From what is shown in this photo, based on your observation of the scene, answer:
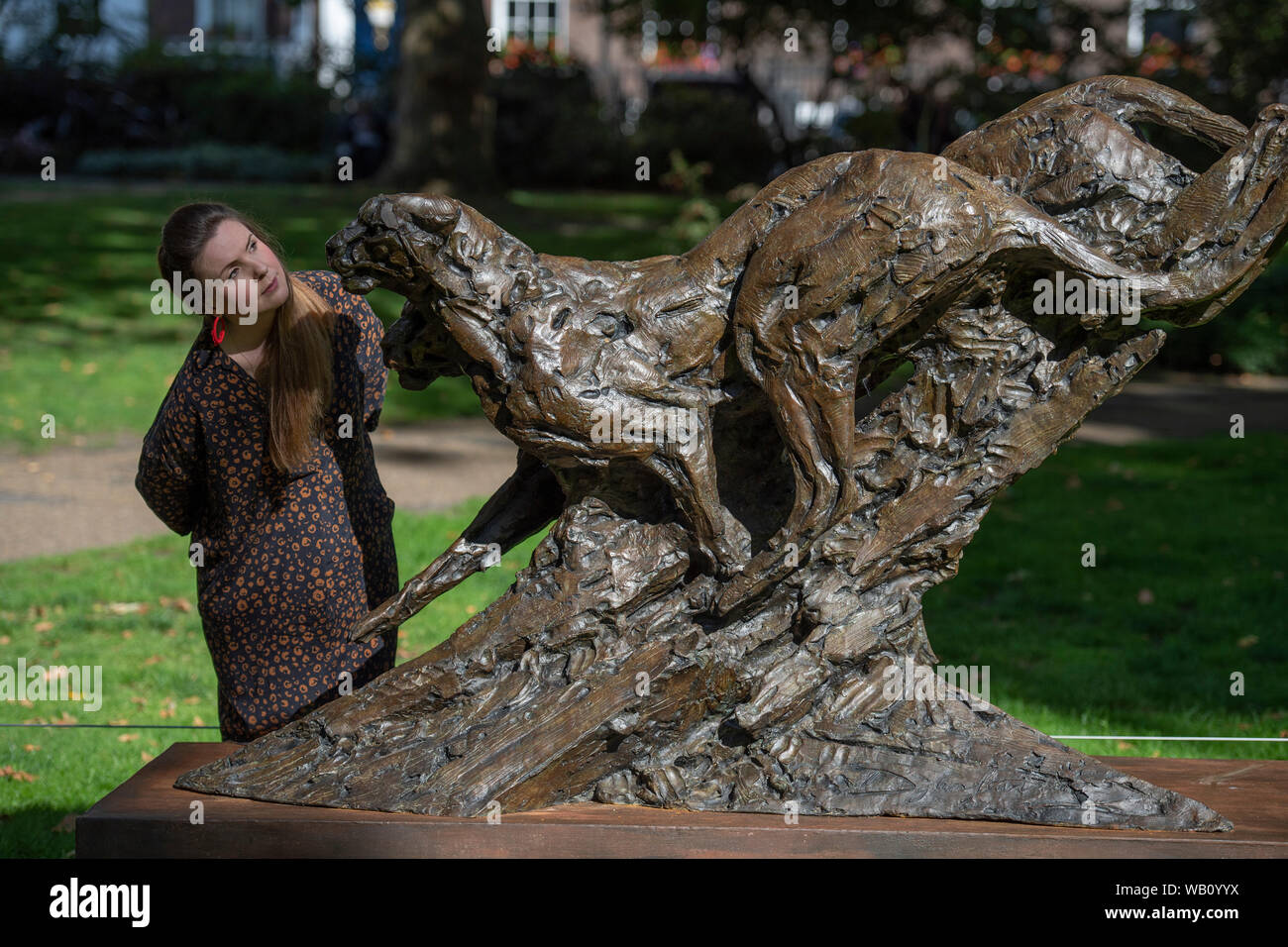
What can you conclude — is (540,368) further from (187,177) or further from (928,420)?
(187,177)

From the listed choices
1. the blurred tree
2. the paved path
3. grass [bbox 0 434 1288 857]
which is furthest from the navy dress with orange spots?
the blurred tree

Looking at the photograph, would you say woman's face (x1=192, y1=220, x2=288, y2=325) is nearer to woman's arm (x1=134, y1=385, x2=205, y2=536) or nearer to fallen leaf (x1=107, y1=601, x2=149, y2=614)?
woman's arm (x1=134, y1=385, x2=205, y2=536)

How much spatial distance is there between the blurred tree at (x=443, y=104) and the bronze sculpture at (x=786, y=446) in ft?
39.9

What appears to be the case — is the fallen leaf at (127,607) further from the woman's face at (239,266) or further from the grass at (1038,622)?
the woman's face at (239,266)

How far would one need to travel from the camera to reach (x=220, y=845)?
3.63 meters

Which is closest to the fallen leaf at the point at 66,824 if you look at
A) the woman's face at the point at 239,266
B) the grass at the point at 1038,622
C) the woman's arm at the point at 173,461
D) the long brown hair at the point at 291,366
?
the grass at the point at 1038,622

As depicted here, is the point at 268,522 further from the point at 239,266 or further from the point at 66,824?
the point at 66,824

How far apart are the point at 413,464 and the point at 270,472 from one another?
5.88m

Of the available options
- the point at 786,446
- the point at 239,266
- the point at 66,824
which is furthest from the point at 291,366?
the point at 66,824

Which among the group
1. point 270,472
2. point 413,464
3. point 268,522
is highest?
point 270,472

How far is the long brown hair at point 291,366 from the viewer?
4039 millimetres

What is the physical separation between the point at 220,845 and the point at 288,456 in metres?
1.15

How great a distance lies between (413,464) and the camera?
10078 millimetres

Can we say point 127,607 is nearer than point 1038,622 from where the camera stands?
No
